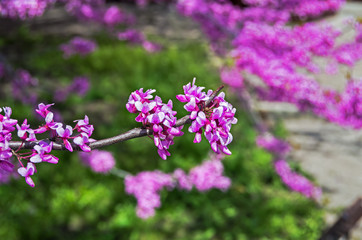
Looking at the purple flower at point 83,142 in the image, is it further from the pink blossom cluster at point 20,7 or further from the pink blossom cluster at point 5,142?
the pink blossom cluster at point 20,7

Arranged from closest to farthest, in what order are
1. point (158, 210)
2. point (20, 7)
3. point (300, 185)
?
point (20, 7) → point (158, 210) → point (300, 185)

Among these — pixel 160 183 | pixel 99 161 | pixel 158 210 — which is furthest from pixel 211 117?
pixel 158 210

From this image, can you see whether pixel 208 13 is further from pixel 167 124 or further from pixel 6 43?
pixel 6 43

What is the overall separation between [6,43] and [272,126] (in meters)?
6.56

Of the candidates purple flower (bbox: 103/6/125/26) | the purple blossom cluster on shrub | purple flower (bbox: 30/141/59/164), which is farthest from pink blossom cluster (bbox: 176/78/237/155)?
purple flower (bbox: 103/6/125/26)

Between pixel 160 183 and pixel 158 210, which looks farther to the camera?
pixel 158 210

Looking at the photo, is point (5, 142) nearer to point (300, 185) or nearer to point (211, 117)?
point (211, 117)

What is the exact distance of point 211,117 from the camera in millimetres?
1094

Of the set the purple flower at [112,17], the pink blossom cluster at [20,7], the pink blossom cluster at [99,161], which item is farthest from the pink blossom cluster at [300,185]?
the purple flower at [112,17]

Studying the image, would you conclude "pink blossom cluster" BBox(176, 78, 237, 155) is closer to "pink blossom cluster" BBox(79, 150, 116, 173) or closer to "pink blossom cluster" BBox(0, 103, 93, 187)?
"pink blossom cluster" BBox(0, 103, 93, 187)

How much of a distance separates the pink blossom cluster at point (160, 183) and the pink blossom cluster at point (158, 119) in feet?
9.65

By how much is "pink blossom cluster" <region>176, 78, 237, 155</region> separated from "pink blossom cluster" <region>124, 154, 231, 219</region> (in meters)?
2.96

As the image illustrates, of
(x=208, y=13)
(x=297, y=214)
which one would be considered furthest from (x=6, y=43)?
(x=297, y=214)

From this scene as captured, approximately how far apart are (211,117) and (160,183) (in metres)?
3.17
